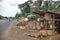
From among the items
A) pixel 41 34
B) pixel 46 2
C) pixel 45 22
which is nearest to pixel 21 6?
pixel 46 2

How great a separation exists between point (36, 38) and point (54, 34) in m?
2.22

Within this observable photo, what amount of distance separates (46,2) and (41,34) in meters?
20.6

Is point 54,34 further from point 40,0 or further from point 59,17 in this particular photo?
point 40,0

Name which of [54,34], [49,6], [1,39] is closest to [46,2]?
[49,6]

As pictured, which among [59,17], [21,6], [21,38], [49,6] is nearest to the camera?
[21,38]

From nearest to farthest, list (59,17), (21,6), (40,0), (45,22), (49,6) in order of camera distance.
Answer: (59,17), (45,22), (49,6), (40,0), (21,6)

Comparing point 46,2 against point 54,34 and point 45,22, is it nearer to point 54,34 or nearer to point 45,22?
point 45,22

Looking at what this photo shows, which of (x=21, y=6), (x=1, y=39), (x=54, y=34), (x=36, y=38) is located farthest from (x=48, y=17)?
(x=21, y=6)

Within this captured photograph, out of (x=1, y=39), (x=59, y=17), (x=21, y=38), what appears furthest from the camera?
(x=59, y=17)

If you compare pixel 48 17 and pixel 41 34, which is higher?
pixel 48 17

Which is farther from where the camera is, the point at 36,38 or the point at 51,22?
the point at 51,22

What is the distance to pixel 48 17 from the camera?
20109 mm

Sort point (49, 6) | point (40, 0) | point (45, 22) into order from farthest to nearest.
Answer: point (40, 0) → point (49, 6) → point (45, 22)

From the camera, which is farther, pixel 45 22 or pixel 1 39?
pixel 45 22
